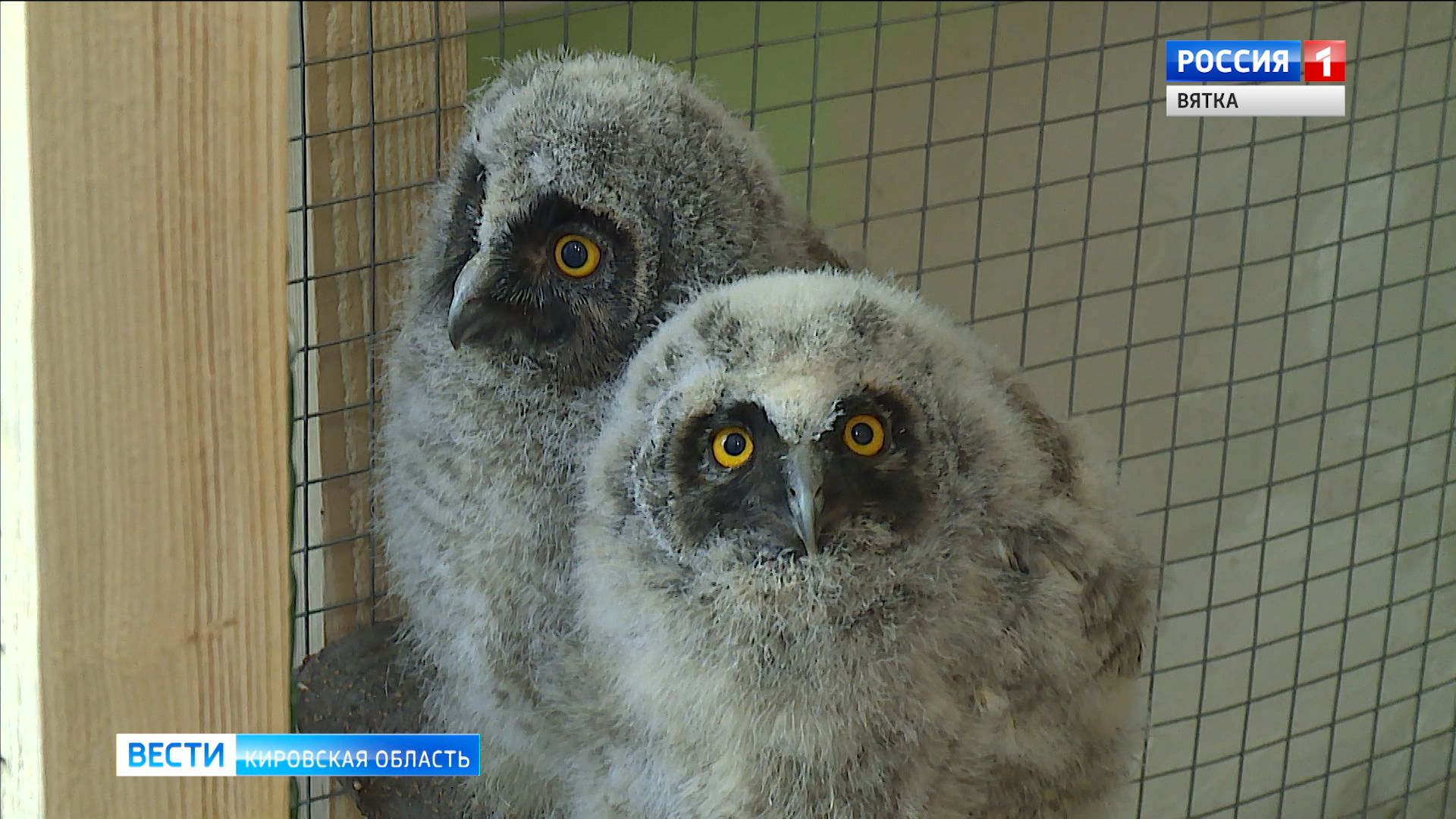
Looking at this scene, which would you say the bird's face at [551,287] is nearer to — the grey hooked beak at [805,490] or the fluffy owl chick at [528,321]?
the fluffy owl chick at [528,321]

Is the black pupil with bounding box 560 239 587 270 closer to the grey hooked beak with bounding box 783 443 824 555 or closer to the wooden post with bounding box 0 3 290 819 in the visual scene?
the grey hooked beak with bounding box 783 443 824 555

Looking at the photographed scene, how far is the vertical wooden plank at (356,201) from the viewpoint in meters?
1.17

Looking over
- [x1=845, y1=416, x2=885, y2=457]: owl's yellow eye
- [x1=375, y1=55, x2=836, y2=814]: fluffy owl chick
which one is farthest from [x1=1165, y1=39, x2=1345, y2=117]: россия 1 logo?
[x1=845, y1=416, x2=885, y2=457]: owl's yellow eye

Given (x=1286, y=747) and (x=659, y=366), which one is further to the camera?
(x=1286, y=747)

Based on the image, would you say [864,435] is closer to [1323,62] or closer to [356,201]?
[356,201]

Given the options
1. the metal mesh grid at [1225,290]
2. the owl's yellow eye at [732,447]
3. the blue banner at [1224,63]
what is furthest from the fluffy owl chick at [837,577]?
the metal mesh grid at [1225,290]

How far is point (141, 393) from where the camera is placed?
628 mm

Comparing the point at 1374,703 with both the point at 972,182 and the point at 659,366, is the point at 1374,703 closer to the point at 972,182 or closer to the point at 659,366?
the point at 972,182

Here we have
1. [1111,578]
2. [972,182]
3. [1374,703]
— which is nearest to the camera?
[1111,578]

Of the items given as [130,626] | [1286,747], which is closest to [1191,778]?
[1286,747]

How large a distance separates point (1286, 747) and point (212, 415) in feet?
5.09

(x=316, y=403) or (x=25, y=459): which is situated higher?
(x=316, y=403)

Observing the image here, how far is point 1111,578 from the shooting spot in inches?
42.5

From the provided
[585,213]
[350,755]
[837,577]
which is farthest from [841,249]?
[350,755]
